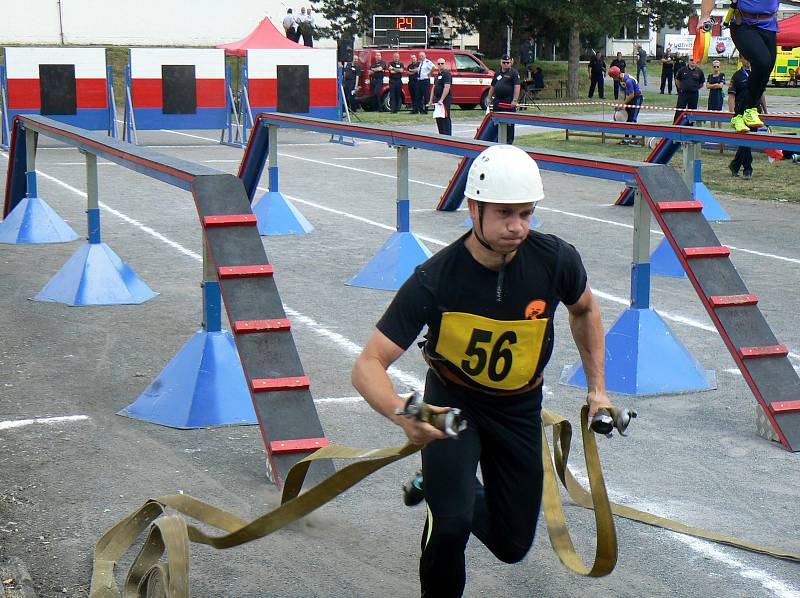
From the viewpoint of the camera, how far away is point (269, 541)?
526cm

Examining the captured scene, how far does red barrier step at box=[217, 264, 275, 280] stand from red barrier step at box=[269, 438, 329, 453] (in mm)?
966

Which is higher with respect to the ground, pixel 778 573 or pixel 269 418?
pixel 269 418

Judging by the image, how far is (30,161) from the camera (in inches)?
500

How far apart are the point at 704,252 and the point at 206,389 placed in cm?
310

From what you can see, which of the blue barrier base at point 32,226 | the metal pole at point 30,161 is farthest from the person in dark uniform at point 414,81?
the metal pole at point 30,161

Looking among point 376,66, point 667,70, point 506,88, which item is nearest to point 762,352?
point 506,88

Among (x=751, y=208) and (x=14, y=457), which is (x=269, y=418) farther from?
(x=751, y=208)

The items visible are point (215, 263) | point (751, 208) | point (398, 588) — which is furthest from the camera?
point (751, 208)

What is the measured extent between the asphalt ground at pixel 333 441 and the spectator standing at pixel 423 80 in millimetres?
23313

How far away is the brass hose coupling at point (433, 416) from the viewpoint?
3.44 metres

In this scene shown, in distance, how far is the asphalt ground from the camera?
488 centimetres

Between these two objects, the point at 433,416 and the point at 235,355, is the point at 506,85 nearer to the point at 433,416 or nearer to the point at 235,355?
the point at 235,355

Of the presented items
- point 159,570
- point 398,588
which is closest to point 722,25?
point 398,588

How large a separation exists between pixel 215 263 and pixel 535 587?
244 centimetres
